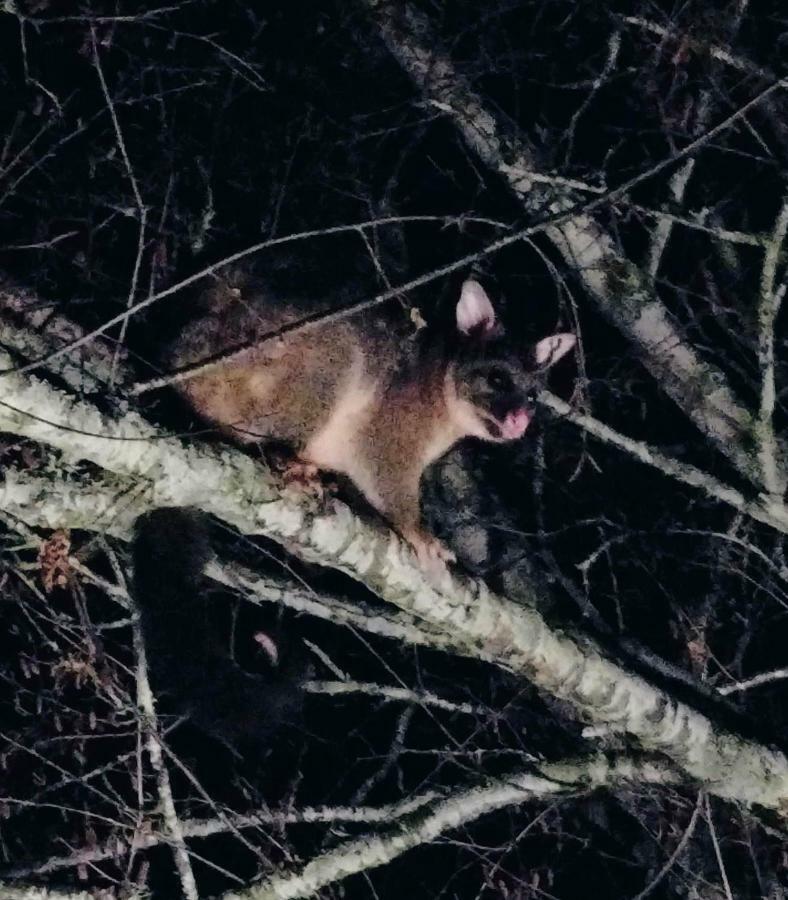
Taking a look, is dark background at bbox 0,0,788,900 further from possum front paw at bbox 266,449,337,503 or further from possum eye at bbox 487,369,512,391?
possum front paw at bbox 266,449,337,503

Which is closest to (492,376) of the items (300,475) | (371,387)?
(371,387)

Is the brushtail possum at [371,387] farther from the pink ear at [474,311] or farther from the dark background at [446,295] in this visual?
the dark background at [446,295]

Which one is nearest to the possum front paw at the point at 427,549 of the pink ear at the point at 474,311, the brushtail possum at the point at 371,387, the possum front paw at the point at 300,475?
the brushtail possum at the point at 371,387

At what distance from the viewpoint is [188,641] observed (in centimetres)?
375

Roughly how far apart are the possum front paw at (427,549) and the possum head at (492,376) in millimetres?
626

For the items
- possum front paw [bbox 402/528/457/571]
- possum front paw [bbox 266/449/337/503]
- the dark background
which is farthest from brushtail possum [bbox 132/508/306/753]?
possum front paw [bbox 402/528/457/571]

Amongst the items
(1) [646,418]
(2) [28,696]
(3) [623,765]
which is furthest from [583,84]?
(2) [28,696]

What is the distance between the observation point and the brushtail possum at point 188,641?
144 inches

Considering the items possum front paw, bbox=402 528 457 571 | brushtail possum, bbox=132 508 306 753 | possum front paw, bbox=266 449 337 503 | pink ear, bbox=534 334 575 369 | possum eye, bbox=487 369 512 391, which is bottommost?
brushtail possum, bbox=132 508 306 753

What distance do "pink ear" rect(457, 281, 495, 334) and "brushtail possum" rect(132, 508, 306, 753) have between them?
141cm

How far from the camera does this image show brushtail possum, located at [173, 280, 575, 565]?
12.2 feet

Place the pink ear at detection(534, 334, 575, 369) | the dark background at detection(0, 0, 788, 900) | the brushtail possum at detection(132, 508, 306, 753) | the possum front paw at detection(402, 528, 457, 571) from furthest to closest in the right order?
the dark background at detection(0, 0, 788, 900)
the pink ear at detection(534, 334, 575, 369)
the possum front paw at detection(402, 528, 457, 571)
the brushtail possum at detection(132, 508, 306, 753)

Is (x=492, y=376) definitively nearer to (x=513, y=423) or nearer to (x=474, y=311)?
(x=513, y=423)

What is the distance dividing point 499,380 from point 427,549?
0.91m
